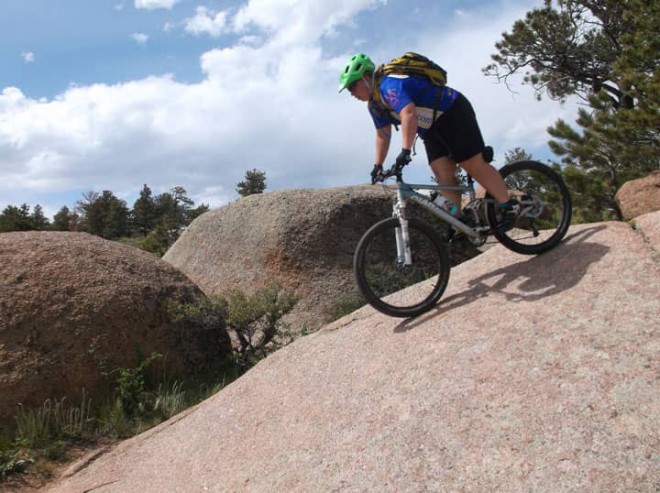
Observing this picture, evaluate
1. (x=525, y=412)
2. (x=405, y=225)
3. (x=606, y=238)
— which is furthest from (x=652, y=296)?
(x=405, y=225)

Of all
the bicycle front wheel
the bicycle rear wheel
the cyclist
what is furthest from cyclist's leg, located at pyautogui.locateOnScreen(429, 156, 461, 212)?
the bicycle front wheel

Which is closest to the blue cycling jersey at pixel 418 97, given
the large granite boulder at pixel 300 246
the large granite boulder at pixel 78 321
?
the large granite boulder at pixel 78 321

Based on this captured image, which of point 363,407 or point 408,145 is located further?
point 408,145

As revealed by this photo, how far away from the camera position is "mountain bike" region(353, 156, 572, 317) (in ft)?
16.3

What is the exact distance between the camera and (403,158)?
16.1ft

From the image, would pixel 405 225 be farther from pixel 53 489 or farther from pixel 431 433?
pixel 53 489

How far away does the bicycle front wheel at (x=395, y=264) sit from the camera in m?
4.92

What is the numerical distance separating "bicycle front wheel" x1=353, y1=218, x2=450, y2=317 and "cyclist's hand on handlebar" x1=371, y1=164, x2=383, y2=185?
42 centimetres

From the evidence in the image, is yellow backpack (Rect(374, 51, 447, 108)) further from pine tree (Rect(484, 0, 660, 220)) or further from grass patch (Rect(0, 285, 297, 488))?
pine tree (Rect(484, 0, 660, 220))

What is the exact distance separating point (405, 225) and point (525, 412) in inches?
79.9

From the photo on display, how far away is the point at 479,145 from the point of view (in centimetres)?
532

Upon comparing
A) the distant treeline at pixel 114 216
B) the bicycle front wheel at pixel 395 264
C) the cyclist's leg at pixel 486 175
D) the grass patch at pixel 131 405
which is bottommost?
the grass patch at pixel 131 405

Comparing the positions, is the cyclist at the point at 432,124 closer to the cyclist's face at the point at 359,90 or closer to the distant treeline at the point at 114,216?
the cyclist's face at the point at 359,90

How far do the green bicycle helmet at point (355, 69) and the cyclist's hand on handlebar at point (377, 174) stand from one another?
0.78 m
